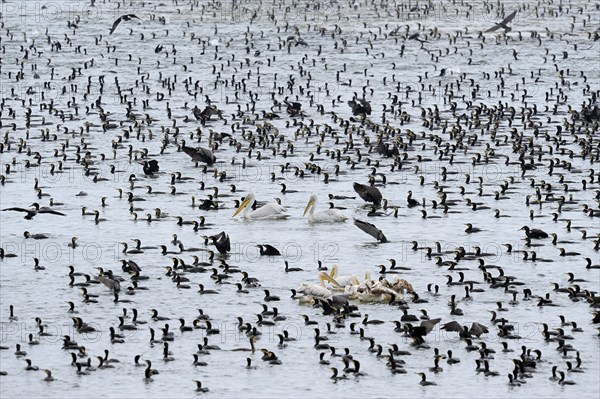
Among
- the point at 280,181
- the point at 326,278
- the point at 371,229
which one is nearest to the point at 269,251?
the point at 371,229

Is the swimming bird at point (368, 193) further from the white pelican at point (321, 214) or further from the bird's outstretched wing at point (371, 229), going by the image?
the bird's outstretched wing at point (371, 229)

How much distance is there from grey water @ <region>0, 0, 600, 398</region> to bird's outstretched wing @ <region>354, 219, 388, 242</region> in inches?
7.8

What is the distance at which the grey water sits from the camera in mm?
24156

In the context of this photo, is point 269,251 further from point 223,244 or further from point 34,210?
point 34,210

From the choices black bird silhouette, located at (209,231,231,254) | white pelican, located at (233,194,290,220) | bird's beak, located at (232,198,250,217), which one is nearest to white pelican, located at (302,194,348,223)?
white pelican, located at (233,194,290,220)

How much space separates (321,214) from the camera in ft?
116

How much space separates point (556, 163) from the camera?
4209 centimetres

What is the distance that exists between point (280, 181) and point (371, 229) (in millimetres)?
8109

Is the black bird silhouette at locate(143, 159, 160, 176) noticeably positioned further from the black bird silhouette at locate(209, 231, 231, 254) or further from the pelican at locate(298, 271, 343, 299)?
the pelican at locate(298, 271, 343, 299)

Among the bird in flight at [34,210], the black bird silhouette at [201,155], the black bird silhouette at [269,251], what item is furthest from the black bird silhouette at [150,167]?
the black bird silhouette at [269,251]

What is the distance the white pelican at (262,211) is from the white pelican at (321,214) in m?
0.71

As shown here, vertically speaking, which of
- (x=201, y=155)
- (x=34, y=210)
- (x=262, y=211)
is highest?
(x=201, y=155)

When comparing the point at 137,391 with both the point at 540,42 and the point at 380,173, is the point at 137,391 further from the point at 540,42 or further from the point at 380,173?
the point at 540,42

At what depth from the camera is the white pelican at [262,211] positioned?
35656 millimetres
